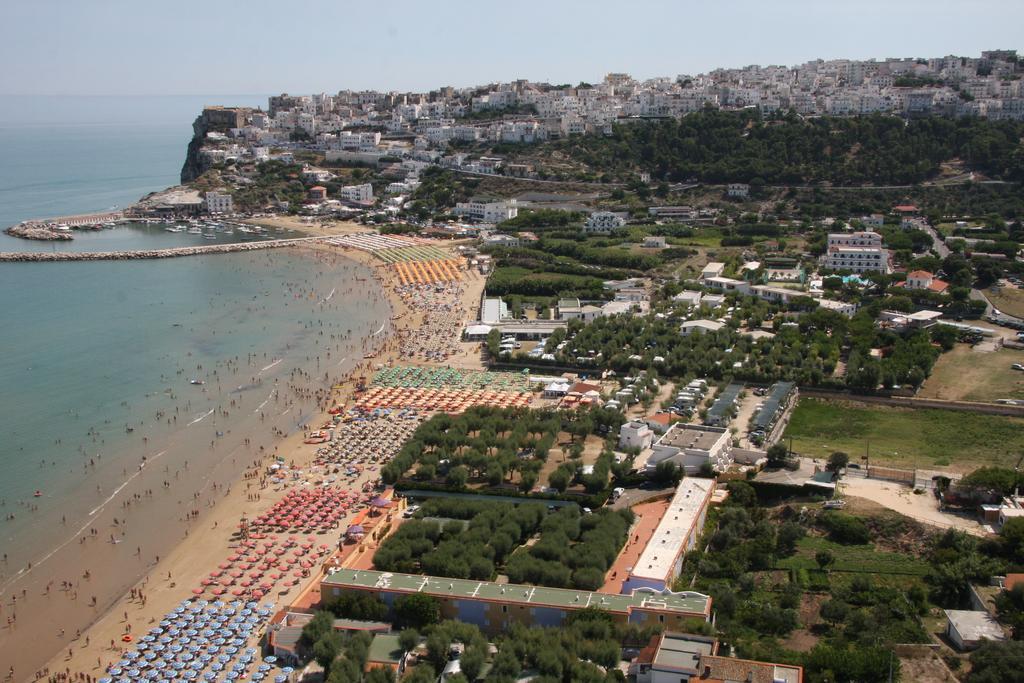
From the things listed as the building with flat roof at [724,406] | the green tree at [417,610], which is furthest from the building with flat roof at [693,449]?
the green tree at [417,610]

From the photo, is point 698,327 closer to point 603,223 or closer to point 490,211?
point 603,223

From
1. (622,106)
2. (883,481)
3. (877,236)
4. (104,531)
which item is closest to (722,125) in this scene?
(622,106)

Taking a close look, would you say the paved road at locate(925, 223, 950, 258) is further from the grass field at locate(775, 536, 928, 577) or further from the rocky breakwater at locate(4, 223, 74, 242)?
the rocky breakwater at locate(4, 223, 74, 242)

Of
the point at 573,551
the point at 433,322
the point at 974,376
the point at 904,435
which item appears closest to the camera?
the point at 573,551

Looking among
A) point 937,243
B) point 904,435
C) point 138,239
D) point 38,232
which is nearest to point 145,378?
point 904,435

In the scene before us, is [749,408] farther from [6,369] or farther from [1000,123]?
[1000,123]

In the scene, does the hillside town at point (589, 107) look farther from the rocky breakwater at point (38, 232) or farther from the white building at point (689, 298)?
the white building at point (689, 298)
